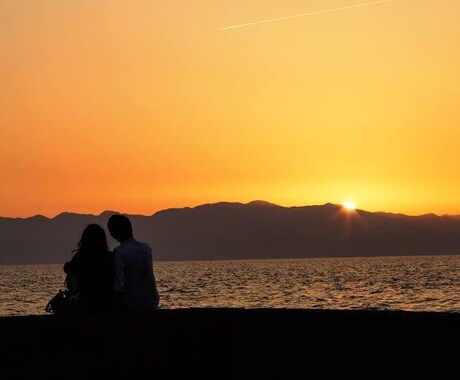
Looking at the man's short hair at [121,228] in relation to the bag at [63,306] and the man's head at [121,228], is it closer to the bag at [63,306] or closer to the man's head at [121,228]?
the man's head at [121,228]

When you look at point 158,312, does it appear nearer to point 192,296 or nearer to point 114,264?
point 114,264

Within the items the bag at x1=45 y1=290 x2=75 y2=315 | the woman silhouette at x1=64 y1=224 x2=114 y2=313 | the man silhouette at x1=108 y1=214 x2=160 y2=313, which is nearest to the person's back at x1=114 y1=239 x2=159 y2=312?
the man silhouette at x1=108 y1=214 x2=160 y2=313

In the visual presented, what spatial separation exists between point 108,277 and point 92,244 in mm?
385

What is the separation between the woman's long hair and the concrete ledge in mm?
1692

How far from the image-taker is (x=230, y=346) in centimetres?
848

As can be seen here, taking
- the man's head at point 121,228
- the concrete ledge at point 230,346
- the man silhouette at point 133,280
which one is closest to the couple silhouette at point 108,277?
the man silhouette at point 133,280

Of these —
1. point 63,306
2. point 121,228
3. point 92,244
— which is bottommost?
point 63,306

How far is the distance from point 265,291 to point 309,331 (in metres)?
70.5

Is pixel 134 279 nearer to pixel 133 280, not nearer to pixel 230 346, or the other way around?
pixel 133 280

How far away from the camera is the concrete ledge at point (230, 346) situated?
821 cm

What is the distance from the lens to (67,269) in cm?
1029

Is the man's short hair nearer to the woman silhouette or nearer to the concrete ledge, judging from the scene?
the woman silhouette

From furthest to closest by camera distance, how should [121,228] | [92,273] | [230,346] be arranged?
[121,228]
[92,273]
[230,346]

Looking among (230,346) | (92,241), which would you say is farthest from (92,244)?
(230,346)
